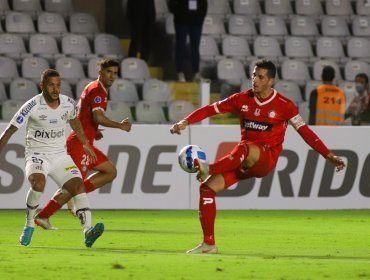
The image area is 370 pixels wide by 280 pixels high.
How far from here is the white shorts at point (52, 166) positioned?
1125 centimetres

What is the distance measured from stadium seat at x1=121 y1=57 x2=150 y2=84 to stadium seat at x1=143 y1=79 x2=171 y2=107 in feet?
1.68

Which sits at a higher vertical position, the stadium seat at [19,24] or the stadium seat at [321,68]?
the stadium seat at [19,24]

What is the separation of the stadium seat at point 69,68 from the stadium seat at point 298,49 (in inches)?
170

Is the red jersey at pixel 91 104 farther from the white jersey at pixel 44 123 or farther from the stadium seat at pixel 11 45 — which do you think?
the stadium seat at pixel 11 45

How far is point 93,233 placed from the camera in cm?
1061

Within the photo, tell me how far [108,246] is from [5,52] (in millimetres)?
9115

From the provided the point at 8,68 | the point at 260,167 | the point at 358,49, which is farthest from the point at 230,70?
the point at 260,167

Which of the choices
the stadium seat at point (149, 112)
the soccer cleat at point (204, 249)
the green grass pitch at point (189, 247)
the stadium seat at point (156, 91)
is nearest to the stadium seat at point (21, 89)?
the stadium seat at point (149, 112)

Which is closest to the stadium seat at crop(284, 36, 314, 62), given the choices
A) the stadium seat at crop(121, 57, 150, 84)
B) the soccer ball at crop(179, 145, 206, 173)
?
the stadium seat at crop(121, 57, 150, 84)

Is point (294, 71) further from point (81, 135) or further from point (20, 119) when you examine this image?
point (20, 119)

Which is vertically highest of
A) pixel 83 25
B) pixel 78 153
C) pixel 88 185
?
pixel 83 25

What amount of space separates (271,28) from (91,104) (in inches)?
384

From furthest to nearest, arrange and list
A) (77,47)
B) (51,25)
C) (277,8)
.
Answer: (277,8) < (51,25) < (77,47)

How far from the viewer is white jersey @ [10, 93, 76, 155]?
37.2 feet
